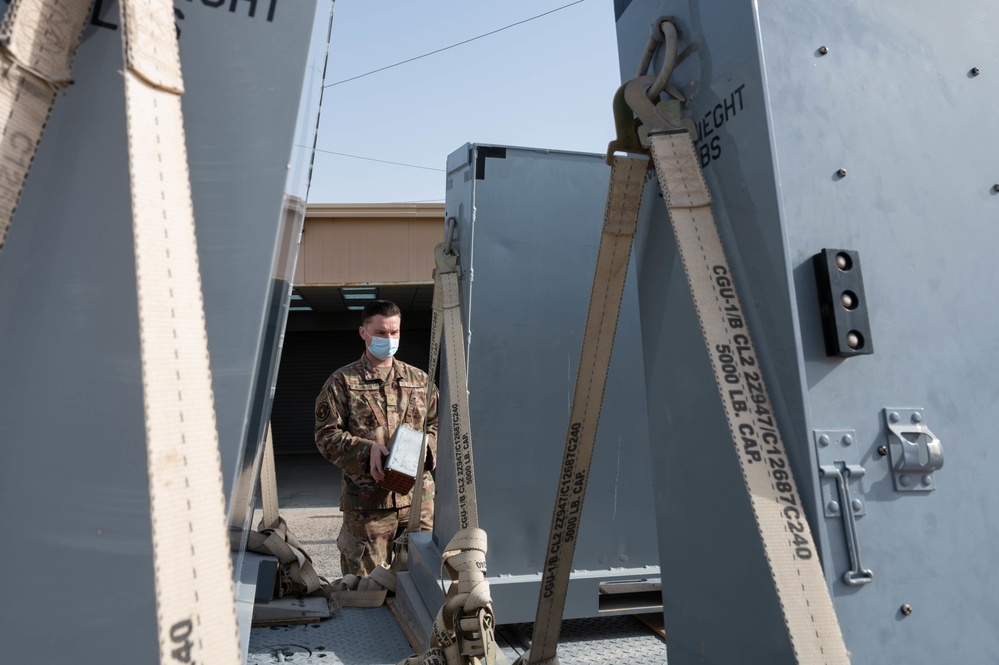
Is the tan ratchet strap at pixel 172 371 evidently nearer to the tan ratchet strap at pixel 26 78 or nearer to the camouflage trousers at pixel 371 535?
the tan ratchet strap at pixel 26 78

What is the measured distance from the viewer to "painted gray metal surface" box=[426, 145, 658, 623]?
250 centimetres

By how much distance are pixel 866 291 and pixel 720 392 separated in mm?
332

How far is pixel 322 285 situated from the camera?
10.2 metres

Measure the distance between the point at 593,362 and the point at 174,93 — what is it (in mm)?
931

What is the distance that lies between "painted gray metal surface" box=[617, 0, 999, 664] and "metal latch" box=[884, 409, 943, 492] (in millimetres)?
13

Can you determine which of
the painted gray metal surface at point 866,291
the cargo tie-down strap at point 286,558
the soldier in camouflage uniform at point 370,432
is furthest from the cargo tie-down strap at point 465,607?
the soldier in camouflage uniform at point 370,432

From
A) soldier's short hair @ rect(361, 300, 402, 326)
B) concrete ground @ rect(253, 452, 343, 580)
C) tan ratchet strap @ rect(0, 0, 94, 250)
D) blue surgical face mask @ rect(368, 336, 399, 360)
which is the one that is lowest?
concrete ground @ rect(253, 452, 343, 580)

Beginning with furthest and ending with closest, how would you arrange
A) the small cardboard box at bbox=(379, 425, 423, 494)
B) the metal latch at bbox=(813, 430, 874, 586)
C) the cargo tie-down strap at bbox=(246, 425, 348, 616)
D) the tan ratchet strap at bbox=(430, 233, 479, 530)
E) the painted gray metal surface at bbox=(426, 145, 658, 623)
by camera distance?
the small cardboard box at bbox=(379, 425, 423, 494) < the painted gray metal surface at bbox=(426, 145, 658, 623) < the cargo tie-down strap at bbox=(246, 425, 348, 616) < the tan ratchet strap at bbox=(430, 233, 479, 530) < the metal latch at bbox=(813, 430, 874, 586)

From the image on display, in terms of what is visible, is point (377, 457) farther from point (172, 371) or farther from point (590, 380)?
point (172, 371)

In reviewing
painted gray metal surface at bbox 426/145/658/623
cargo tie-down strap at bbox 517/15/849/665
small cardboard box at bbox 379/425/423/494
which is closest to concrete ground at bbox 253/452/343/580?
small cardboard box at bbox 379/425/423/494

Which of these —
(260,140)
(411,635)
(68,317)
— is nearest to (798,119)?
(260,140)

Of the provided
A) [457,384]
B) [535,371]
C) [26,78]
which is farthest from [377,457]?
[26,78]

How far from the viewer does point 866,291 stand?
1.05m

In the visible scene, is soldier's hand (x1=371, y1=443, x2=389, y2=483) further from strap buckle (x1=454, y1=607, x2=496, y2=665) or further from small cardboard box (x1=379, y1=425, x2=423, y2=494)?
strap buckle (x1=454, y1=607, x2=496, y2=665)
